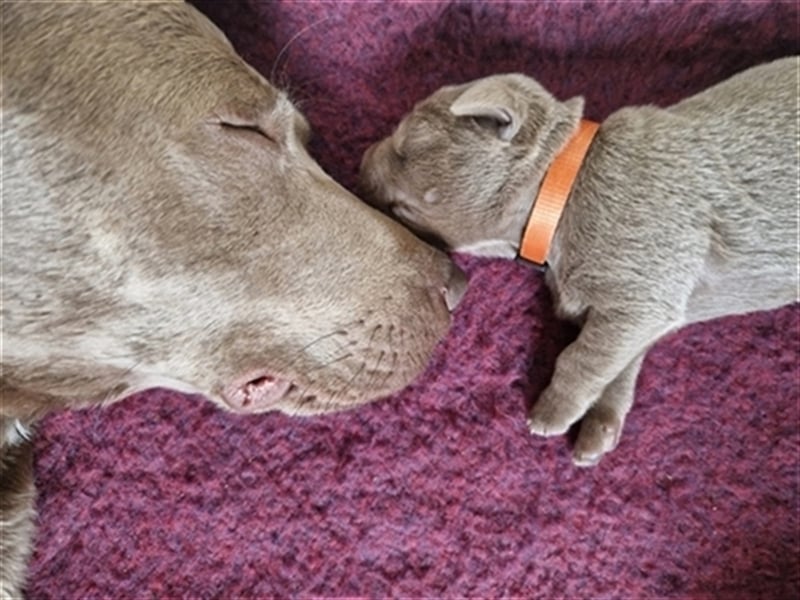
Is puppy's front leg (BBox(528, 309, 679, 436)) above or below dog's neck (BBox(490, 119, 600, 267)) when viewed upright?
below

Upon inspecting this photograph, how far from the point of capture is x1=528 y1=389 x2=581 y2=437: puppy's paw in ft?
7.47

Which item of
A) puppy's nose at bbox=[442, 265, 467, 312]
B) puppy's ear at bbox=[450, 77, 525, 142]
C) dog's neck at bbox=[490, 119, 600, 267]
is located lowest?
puppy's nose at bbox=[442, 265, 467, 312]

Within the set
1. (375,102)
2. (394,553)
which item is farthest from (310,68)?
(394,553)

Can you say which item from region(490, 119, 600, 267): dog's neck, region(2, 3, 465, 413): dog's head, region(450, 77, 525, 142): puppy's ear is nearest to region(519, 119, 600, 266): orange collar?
region(490, 119, 600, 267): dog's neck

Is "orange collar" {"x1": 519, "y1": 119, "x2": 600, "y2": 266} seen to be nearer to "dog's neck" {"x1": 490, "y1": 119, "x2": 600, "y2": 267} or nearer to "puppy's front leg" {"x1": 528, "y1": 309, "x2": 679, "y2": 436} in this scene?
"dog's neck" {"x1": 490, "y1": 119, "x2": 600, "y2": 267}

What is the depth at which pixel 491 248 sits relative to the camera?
2.30m

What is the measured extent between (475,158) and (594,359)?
1.46 ft

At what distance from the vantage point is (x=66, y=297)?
Result: 1761 millimetres

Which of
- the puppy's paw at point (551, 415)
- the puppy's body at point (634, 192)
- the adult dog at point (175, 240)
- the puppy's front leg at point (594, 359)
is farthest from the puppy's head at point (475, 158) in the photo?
the puppy's paw at point (551, 415)

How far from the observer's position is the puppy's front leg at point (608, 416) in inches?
91.4

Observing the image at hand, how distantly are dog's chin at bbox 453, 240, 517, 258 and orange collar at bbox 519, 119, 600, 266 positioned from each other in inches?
3.8

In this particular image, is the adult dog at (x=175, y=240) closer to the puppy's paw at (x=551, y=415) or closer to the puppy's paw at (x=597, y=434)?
the puppy's paw at (x=551, y=415)

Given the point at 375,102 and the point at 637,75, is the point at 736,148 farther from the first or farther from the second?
the point at 375,102

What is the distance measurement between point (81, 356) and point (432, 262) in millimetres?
646
